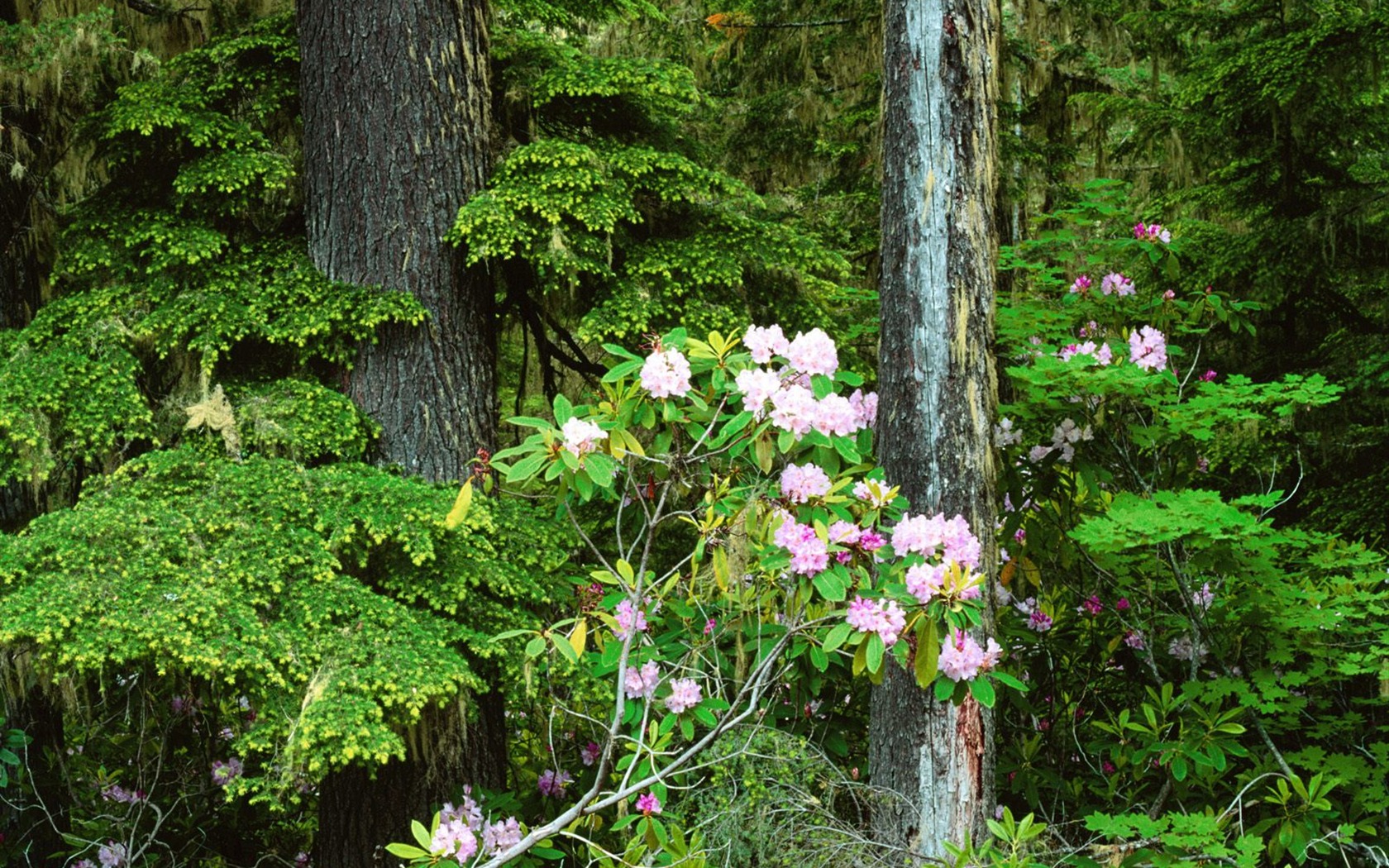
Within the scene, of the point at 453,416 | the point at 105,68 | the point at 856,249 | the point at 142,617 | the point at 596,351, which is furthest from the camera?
the point at 856,249

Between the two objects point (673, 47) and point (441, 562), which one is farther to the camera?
point (673, 47)

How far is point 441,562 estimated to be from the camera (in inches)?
140

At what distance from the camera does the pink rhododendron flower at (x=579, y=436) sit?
9.82 feet

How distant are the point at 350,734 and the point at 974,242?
242 cm

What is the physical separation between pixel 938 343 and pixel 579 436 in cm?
131

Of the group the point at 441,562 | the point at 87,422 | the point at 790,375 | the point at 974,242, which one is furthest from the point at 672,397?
the point at 87,422

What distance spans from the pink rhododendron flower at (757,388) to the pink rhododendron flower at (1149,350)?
73.3 inches

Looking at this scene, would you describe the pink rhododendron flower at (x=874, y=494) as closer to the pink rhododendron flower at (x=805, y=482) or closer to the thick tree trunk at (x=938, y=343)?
the pink rhododendron flower at (x=805, y=482)

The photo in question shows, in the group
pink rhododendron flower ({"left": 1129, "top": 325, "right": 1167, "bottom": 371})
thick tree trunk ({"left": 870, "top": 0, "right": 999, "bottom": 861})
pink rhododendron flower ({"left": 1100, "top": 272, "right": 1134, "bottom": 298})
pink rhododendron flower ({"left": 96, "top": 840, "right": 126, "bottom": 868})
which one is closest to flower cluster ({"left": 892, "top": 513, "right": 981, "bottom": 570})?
thick tree trunk ({"left": 870, "top": 0, "right": 999, "bottom": 861})

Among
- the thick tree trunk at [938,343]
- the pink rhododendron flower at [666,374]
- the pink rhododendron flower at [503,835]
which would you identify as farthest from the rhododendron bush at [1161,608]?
the pink rhododendron flower at [503,835]

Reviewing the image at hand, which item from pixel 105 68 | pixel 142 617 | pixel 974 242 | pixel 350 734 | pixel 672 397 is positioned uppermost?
pixel 105 68

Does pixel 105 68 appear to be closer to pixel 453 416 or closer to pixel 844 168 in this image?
pixel 453 416

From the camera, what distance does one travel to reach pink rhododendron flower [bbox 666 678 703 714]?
133 inches

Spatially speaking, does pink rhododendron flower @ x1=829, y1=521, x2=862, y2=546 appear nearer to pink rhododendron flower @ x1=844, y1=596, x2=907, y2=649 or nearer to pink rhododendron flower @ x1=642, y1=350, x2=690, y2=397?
pink rhododendron flower @ x1=844, y1=596, x2=907, y2=649
